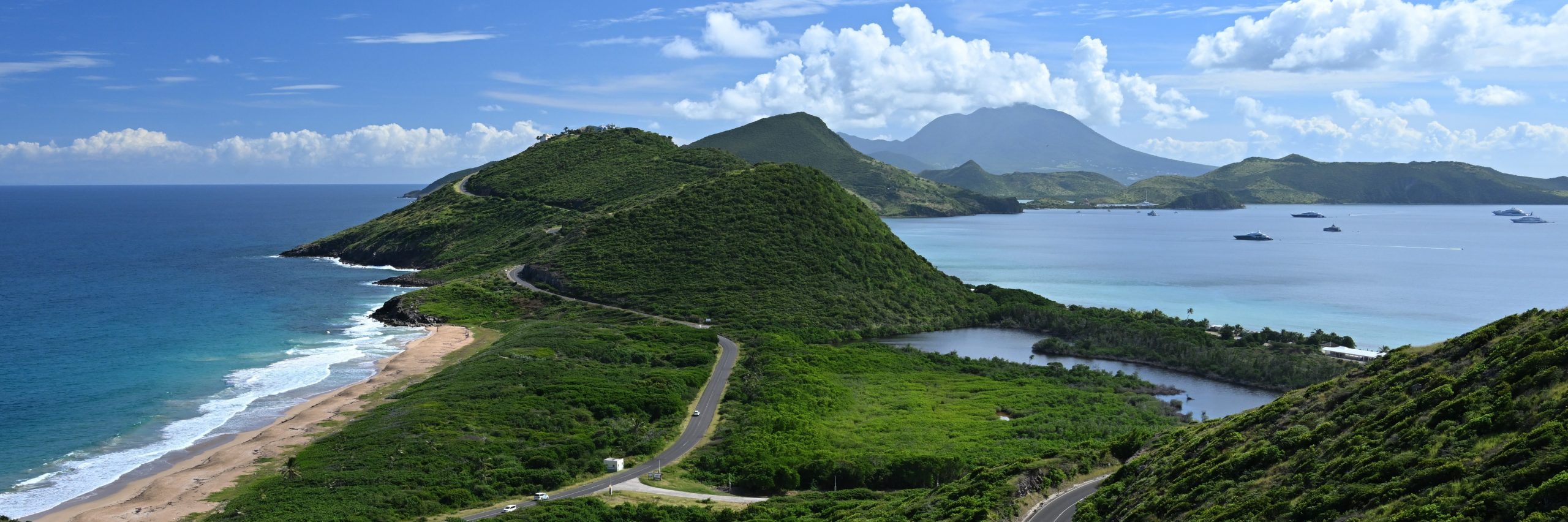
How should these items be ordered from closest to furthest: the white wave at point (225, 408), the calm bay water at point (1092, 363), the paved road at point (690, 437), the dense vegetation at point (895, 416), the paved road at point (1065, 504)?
the paved road at point (1065, 504) < the paved road at point (690, 437) < the white wave at point (225, 408) < the dense vegetation at point (895, 416) < the calm bay water at point (1092, 363)

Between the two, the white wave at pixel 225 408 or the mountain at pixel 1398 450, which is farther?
the white wave at pixel 225 408

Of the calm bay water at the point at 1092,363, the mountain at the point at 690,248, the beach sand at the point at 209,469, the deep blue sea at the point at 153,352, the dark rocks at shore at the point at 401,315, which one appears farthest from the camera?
the mountain at the point at 690,248

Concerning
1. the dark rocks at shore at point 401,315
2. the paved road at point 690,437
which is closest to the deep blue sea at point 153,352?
the dark rocks at shore at point 401,315

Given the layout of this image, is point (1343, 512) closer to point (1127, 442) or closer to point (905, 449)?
point (1127, 442)

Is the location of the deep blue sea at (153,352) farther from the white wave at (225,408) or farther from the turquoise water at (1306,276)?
the turquoise water at (1306,276)

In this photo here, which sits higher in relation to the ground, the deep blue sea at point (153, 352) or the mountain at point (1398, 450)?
the mountain at point (1398, 450)

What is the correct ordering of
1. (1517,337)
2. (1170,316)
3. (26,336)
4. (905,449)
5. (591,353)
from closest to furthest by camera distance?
(1517,337)
(905,449)
(591,353)
(26,336)
(1170,316)

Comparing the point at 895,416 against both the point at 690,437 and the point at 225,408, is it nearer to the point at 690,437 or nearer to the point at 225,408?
the point at 690,437

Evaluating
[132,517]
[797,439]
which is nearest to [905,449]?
[797,439]
